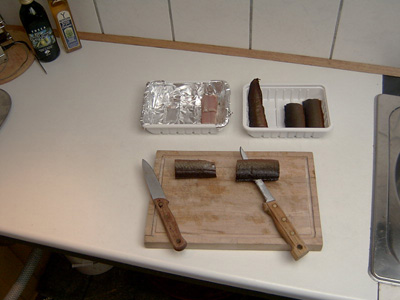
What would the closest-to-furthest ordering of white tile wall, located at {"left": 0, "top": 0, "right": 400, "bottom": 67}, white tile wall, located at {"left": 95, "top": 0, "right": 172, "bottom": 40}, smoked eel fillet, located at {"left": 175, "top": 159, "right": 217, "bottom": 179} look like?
smoked eel fillet, located at {"left": 175, "top": 159, "right": 217, "bottom": 179} < white tile wall, located at {"left": 0, "top": 0, "right": 400, "bottom": 67} < white tile wall, located at {"left": 95, "top": 0, "right": 172, "bottom": 40}

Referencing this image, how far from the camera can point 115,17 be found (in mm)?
1136

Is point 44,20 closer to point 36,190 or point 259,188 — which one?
point 36,190

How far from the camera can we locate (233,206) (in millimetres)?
813

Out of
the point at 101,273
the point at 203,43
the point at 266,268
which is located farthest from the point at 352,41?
the point at 101,273

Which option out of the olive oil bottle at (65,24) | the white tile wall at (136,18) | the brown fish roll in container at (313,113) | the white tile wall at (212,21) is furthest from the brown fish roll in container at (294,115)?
the olive oil bottle at (65,24)

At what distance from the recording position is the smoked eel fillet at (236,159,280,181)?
0.82m

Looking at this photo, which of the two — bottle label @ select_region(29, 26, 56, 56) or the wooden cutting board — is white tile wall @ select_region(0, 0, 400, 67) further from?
the wooden cutting board

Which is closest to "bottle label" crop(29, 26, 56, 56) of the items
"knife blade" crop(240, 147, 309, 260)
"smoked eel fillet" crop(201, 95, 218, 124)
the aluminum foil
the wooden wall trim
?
the wooden wall trim

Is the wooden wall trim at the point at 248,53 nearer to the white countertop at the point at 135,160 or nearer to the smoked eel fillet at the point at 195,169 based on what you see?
the white countertop at the point at 135,160

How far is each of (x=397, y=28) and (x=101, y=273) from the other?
127cm

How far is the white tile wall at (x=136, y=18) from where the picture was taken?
1.08 meters

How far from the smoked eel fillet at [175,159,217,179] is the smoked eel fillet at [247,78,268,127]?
0.16 metres

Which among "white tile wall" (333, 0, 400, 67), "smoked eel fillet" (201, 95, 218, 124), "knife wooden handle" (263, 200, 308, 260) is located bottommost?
"knife wooden handle" (263, 200, 308, 260)

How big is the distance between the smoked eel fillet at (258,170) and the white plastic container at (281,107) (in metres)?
0.11
